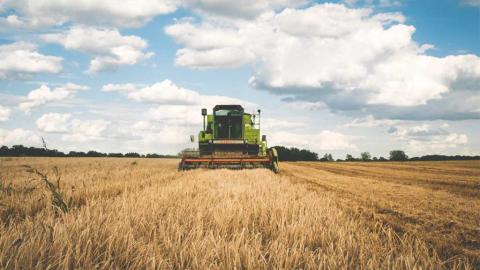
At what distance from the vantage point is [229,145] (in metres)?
18.6

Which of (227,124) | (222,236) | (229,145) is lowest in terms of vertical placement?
(222,236)

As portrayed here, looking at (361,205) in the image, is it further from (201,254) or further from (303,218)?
(201,254)

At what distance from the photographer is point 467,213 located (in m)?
6.20

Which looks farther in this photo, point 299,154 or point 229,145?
point 299,154

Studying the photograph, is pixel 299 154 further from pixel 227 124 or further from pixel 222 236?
pixel 222 236

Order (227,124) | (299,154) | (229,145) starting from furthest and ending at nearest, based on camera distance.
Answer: (299,154), (227,124), (229,145)

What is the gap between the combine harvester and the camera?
53.6 ft

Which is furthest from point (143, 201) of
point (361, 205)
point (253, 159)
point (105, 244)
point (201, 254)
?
point (253, 159)

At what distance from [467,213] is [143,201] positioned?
213 inches

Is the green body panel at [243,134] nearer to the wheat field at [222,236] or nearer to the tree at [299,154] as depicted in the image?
the wheat field at [222,236]

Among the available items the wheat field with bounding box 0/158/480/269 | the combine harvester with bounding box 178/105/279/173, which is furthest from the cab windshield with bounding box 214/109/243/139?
the wheat field with bounding box 0/158/480/269

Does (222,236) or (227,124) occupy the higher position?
(227,124)

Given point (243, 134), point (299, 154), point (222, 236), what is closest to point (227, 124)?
point (243, 134)

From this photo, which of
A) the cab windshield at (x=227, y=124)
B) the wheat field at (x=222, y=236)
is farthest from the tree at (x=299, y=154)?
the wheat field at (x=222, y=236)
